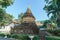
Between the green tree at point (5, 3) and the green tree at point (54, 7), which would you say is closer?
the green tree at point (54, 7)

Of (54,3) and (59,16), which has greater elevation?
(54,3)

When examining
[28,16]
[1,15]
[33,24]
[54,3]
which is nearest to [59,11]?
[54,3]

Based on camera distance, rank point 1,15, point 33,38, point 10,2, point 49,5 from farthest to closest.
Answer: point 1,15 < point 10,2 < point 49,5 < point 33,38

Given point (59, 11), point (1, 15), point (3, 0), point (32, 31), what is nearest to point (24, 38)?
point (59, 11)

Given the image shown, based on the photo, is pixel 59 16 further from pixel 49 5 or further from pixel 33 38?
pixel 33 38

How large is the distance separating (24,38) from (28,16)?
15469 millimetres

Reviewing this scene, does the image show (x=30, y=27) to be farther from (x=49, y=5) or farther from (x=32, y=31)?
(x=49, y=5)

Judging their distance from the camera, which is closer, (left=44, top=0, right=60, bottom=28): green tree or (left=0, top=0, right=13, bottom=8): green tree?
(left=44, top=0, right=60, bottom=28): green tree

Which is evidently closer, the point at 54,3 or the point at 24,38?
the point at 54,3

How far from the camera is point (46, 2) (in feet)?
111

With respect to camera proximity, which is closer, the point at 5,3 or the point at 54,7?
the point at 54,7

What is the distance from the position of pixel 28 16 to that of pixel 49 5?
44.1 feet

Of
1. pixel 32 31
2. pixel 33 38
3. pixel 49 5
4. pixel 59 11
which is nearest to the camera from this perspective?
pixel 33 38

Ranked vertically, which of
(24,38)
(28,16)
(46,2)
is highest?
(46,2)
